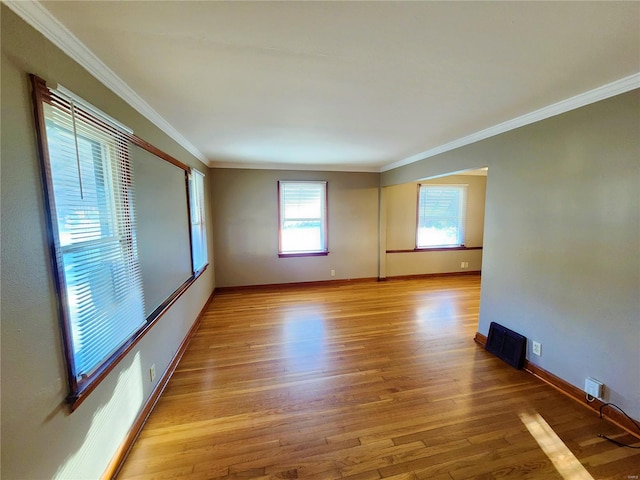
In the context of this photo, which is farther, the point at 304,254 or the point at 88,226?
the point at 304,254

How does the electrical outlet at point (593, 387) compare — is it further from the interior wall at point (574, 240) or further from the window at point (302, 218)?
the window at point (302, 218)

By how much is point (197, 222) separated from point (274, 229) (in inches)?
65.0

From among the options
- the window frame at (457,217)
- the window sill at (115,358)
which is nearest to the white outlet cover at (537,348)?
the window sill at (115,358)

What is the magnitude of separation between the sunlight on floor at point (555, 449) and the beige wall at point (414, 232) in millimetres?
3799

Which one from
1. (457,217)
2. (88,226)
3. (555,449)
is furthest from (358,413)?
(457,217)

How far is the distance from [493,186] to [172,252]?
3287mm

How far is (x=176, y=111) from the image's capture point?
2.16 meters

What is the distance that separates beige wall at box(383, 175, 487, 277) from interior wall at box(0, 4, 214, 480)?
5.00 meters

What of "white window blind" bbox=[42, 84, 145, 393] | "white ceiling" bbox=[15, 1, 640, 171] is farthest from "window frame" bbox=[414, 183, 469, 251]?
"white window blind" bbox=[42, 84, 145, 393]

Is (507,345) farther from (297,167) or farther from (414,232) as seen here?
(297,167)

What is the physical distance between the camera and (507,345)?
2.60m

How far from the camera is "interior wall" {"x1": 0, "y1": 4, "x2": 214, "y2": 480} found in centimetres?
92

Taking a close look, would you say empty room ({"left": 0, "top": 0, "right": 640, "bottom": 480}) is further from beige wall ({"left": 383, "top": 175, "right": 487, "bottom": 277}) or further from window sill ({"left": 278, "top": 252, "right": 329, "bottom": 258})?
beige wall ({"left": 383, "top": 175, "right": 487, "bottom": 277})

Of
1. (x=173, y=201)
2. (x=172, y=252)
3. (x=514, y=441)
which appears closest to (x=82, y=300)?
(x=172, y=252)
